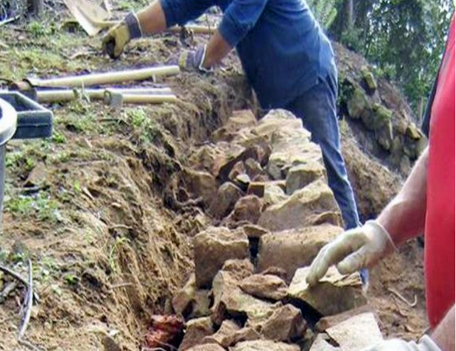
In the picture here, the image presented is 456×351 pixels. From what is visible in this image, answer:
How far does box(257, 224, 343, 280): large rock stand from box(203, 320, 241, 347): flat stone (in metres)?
0.41

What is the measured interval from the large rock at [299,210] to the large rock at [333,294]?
0.62 m

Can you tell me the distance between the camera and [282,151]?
4.14 metres

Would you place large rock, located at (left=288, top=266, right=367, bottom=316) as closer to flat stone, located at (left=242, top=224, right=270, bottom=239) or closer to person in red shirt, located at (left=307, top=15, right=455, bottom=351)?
person in red shirt, located at (left=307, top=15, right=455, bottom=351)

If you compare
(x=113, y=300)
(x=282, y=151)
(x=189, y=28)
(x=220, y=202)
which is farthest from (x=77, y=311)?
(x=189, y=28)

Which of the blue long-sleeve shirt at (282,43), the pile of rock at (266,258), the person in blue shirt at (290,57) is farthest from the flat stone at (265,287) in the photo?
the blue long-sleeve shirt at (282,43)

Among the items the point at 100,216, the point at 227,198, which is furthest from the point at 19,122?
the point at 227,198

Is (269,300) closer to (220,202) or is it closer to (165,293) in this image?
(165,293)

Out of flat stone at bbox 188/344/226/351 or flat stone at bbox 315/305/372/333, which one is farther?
flat stone at bbox 315/305/372/333

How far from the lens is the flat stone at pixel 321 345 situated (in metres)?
2.33

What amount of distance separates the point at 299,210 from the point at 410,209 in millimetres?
1132

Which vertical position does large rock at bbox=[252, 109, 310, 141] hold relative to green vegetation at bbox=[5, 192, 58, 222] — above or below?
below

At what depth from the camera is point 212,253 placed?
3068mm

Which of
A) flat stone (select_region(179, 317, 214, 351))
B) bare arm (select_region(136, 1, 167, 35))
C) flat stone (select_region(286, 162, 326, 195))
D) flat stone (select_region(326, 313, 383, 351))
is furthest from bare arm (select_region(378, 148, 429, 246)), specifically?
bare arm (select_region(136, 1, 167, 35))

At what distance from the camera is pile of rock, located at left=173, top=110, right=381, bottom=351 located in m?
2.54
